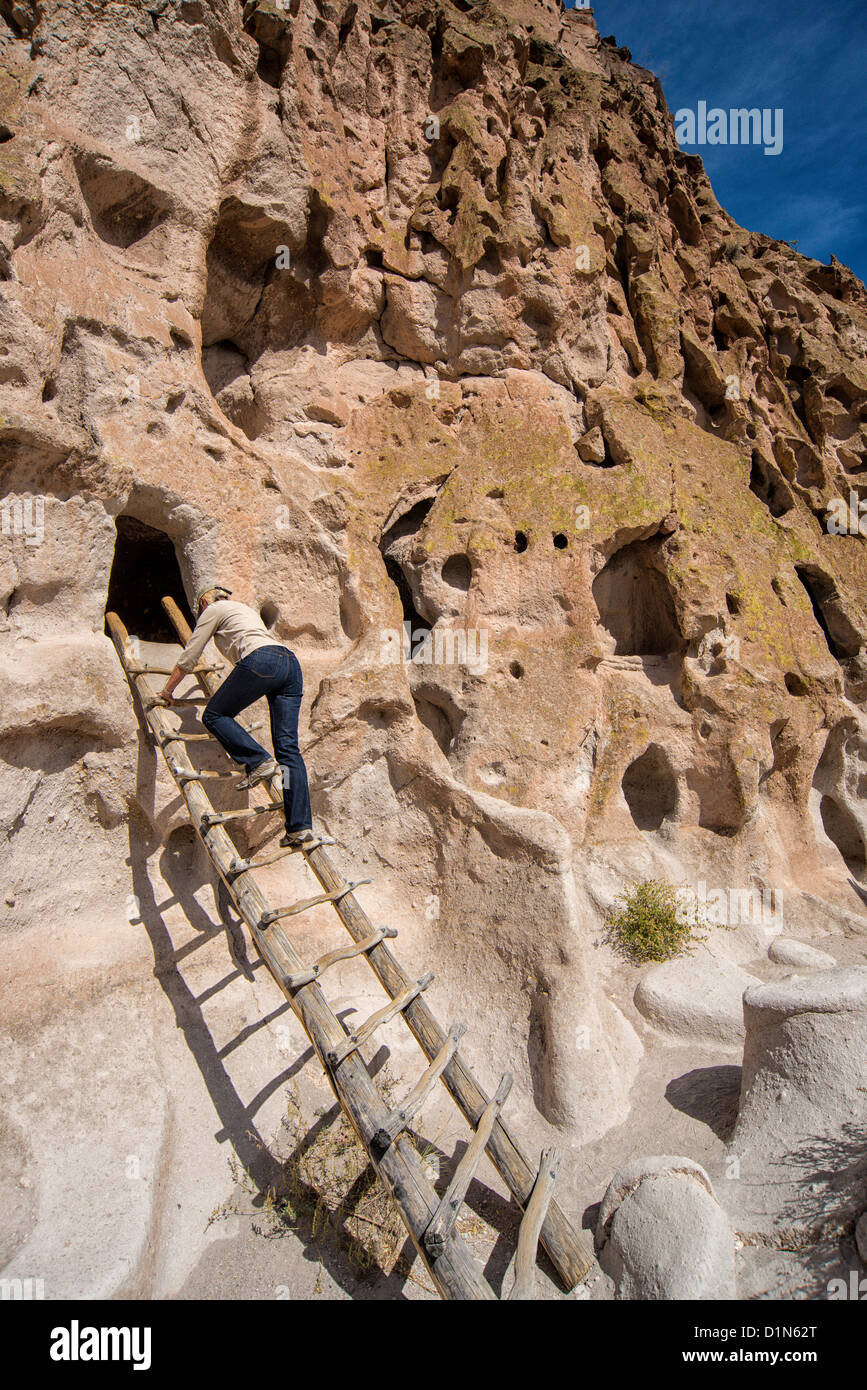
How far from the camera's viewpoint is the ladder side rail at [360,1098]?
106 inches

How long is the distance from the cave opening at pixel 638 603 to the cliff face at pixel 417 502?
0.04m

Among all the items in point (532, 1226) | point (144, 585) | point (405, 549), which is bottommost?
point (532, 1226)

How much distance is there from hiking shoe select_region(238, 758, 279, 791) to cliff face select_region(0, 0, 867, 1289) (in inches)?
A: 29.3

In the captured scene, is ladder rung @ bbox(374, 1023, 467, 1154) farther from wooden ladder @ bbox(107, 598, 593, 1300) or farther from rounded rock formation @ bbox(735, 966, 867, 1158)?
rounded rock formation @ bbox(735, 966, 867, 1158)

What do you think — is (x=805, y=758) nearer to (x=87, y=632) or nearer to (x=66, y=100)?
(x=87, y=632)

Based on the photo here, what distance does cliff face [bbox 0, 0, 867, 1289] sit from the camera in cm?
445

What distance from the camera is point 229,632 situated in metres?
4.43

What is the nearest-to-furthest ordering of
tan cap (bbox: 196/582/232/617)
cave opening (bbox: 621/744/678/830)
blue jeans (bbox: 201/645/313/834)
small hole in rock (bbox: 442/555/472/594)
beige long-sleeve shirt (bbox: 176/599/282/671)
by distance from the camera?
blue jeans (bbox: 201/645/313/834)
beige long-sleeve shirt (bbox: 176/599/282/671)
tan cap (bbox: 196/582/232/617)
small hole in rock (bbox: 442/555/472/594)
cave opening (bbox: 621/744/678/830)

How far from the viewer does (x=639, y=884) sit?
5.55 m

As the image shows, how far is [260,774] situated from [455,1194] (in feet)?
7.26

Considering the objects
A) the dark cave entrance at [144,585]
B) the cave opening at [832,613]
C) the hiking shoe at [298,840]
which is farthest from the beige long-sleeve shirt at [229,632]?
the cave opening at [832,613]

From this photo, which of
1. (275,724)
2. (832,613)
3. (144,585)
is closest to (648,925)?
(275,724)

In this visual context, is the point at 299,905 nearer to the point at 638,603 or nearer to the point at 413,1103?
the point at 413,1103

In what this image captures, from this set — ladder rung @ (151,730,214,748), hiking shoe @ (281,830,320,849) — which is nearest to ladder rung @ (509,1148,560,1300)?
hiking shoe @ (281,830,320,849)
